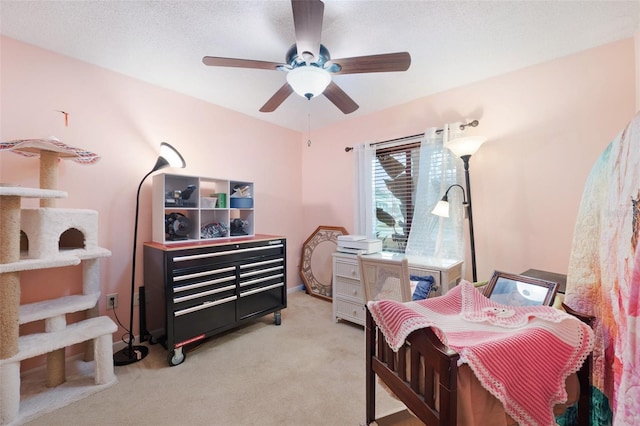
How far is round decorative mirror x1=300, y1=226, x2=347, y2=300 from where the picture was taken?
3.25 meters

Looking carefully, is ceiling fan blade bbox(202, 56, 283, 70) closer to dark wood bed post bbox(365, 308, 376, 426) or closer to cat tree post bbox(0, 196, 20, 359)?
cat tree post bbox(0, 196, 20, 359)

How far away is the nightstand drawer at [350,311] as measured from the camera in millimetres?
2408

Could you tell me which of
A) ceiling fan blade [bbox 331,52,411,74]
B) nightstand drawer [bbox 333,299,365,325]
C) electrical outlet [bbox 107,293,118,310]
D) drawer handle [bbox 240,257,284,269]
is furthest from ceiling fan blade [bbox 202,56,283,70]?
nightstand drawer [bbox 333,299,365,325]

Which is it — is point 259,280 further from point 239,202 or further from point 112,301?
point 112,301

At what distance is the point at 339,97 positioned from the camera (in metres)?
1.88

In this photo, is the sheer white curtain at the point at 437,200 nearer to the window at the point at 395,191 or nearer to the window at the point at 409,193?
the window at the point at 409,193

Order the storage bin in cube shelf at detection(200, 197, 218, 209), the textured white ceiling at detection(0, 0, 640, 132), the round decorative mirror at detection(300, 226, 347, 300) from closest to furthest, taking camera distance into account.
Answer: the textured white ceiling at detection(0, 0, 640, 132)
the storage bin in cube shelf at detection(200, 197, 218, 209)
the round decorative mirror at detection(300, 226, 347, 300)

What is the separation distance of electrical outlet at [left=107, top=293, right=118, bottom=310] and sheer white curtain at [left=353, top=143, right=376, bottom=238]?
2.33 meters

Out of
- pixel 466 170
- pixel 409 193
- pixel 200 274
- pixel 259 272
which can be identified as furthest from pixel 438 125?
pixel 200 274

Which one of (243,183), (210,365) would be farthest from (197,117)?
(210,365)

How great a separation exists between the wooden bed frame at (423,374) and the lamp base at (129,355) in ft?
5.95

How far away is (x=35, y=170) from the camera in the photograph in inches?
71.6

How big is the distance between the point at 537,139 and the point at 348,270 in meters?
1.87

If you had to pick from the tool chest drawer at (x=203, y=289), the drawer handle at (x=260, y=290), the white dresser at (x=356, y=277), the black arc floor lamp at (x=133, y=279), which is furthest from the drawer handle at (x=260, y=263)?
the black arc floor lamp at (x=133, y=279)
